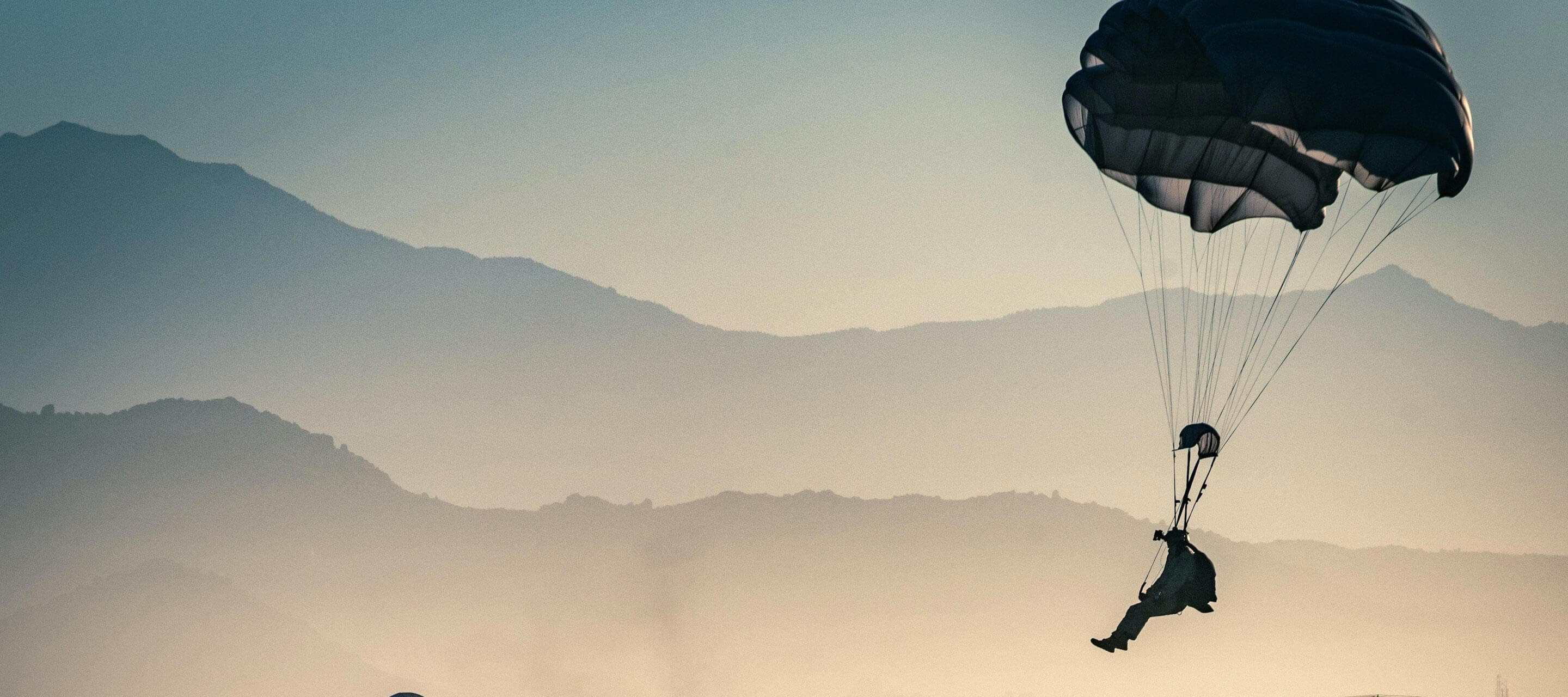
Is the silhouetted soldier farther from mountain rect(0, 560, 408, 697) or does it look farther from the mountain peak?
the mountain peak

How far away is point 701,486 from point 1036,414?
2497 cm

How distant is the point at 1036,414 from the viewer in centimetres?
9794

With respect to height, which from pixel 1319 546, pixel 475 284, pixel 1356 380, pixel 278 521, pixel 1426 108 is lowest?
pixel 1426 108

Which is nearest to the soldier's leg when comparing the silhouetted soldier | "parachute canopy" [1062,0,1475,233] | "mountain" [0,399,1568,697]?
the silhouetted soldier

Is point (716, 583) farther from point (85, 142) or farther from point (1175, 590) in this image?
point (85, 142)

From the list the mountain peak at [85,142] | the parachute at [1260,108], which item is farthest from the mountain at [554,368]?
the parachute at [1260,108]

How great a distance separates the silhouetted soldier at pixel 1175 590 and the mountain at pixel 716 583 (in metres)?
57.6

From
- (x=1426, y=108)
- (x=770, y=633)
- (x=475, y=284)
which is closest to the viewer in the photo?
(x=1426, y=108)

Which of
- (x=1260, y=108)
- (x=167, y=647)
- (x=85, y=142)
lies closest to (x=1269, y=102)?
(x=1260, y=108)

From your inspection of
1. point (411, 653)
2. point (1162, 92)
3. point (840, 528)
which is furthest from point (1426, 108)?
point (840, 528)

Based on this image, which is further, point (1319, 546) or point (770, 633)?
point (1319, 546)

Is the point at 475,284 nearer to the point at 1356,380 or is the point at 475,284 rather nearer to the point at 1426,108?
the point at 1356,380

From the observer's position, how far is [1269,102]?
582 inches

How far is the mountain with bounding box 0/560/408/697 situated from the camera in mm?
83375
